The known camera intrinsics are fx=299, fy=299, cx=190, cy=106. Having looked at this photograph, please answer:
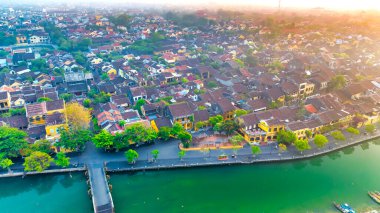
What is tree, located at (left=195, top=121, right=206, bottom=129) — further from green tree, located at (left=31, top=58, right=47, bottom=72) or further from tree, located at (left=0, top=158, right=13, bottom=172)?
green tree, located at (left=31, top=58, right=47, bottom=72)

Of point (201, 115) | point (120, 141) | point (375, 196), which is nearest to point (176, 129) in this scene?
point (201, 115)

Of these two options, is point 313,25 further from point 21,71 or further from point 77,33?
point 21,71

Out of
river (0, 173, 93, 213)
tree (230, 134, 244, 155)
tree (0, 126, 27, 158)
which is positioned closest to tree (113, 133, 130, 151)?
river (0, 173, 93, 213)

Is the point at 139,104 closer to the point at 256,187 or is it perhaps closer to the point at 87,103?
the point at 87,103

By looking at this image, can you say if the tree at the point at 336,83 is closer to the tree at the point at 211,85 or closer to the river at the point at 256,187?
the river at the point at 256,187

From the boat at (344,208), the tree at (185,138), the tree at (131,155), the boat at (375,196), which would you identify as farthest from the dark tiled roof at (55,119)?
the boat at (375,196)

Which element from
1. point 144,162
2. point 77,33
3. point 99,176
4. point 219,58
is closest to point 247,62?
point 219,58
